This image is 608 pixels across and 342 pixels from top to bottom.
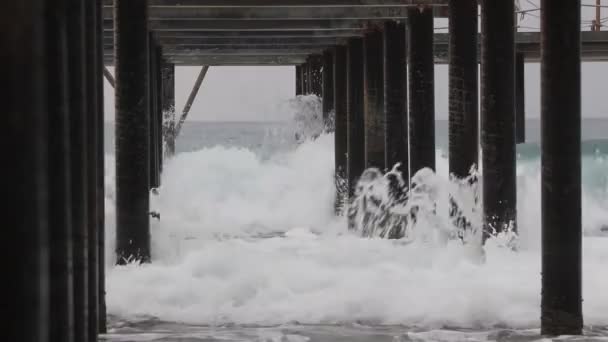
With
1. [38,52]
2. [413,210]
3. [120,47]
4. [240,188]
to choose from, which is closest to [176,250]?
[120,47]

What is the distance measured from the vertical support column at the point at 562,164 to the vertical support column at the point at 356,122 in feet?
29.6

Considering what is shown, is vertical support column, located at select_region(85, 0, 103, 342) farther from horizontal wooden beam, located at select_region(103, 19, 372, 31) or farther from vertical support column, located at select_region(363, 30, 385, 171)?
vertical support column, located at select_region(363, 30, 385, 171)

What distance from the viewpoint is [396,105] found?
44.3 ft

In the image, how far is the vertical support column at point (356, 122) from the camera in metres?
15.7

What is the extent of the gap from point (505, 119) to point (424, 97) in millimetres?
3053

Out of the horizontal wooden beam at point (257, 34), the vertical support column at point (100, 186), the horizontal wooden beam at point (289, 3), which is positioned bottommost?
the vertical support column at point (100, 186)

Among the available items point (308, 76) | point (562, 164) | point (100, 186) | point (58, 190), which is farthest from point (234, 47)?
point (58, 190)

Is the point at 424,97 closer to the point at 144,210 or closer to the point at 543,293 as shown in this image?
the point at 144,210

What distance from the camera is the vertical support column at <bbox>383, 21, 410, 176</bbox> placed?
529 inches

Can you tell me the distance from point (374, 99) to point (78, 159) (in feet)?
32.7

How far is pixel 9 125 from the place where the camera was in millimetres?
3178

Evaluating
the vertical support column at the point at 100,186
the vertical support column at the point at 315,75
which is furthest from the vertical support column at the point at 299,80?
the vertical support column at the point at 100,186

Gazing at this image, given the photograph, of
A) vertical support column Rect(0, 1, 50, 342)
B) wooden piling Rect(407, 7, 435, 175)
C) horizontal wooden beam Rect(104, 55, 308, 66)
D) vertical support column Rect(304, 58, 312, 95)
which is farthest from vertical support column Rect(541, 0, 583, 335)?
vertical support column Rect(304, 58, 312, 95)

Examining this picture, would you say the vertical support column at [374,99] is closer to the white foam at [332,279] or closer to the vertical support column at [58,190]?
the white foam at [332,279]
